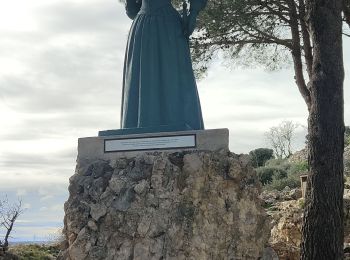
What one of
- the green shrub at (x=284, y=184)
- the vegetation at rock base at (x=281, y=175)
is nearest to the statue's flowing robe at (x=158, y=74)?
the vegetation at rock base at (x=281, y=175)

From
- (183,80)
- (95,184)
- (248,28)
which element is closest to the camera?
(95,184)

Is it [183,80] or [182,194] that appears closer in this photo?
[182,194]

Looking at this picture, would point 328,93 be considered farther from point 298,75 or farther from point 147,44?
point 298,75

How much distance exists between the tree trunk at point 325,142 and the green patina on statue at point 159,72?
4.44ft

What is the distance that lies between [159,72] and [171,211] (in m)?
1.54

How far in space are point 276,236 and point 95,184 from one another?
564 cm

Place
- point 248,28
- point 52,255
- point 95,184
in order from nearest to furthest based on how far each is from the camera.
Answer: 1. point 95,184
2. point 248,28
3. point 52,255

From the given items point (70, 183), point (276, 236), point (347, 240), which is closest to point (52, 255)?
point (276, 236)

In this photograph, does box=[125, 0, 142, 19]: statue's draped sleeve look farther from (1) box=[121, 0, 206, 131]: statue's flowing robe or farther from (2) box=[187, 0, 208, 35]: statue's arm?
(2) box=[187, 0, 208, 35]: statue's arm

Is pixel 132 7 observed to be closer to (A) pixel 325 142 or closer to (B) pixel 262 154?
(A) pixel 325 142

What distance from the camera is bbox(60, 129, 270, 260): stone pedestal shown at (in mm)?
4727

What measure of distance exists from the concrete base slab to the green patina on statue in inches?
5.2

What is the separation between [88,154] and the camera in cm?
531

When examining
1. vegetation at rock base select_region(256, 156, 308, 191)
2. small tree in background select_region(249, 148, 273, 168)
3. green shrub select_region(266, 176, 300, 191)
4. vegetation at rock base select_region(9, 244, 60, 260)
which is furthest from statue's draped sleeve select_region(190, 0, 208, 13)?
small tree in background select_region(249, 148, 273, 168)
